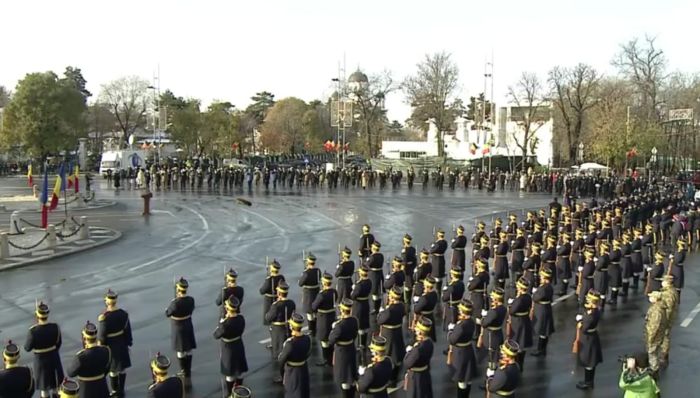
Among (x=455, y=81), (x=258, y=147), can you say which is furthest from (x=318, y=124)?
(x=455, y=81)

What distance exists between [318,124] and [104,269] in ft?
268

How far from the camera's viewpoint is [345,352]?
348 inches

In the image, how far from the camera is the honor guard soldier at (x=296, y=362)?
8039 millimetres

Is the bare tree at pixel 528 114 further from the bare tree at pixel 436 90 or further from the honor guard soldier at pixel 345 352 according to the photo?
the honor guard soldier at pixel 345 352

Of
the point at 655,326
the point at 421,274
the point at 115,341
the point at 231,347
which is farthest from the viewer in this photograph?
the point at 421,274

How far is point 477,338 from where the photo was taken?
37.7 ft

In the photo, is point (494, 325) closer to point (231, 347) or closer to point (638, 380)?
point (638, 380)

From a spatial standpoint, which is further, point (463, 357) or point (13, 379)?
point (463, 357)

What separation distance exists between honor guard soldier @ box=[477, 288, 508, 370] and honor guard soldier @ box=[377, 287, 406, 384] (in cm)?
130

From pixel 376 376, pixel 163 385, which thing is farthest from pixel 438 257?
pixel 163 385

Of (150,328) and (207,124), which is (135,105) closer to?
(207,124)

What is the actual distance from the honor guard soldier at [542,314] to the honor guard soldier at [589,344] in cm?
123

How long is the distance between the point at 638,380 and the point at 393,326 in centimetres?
342

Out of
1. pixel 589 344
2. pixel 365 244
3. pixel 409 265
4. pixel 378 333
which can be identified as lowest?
pixel 378 333
